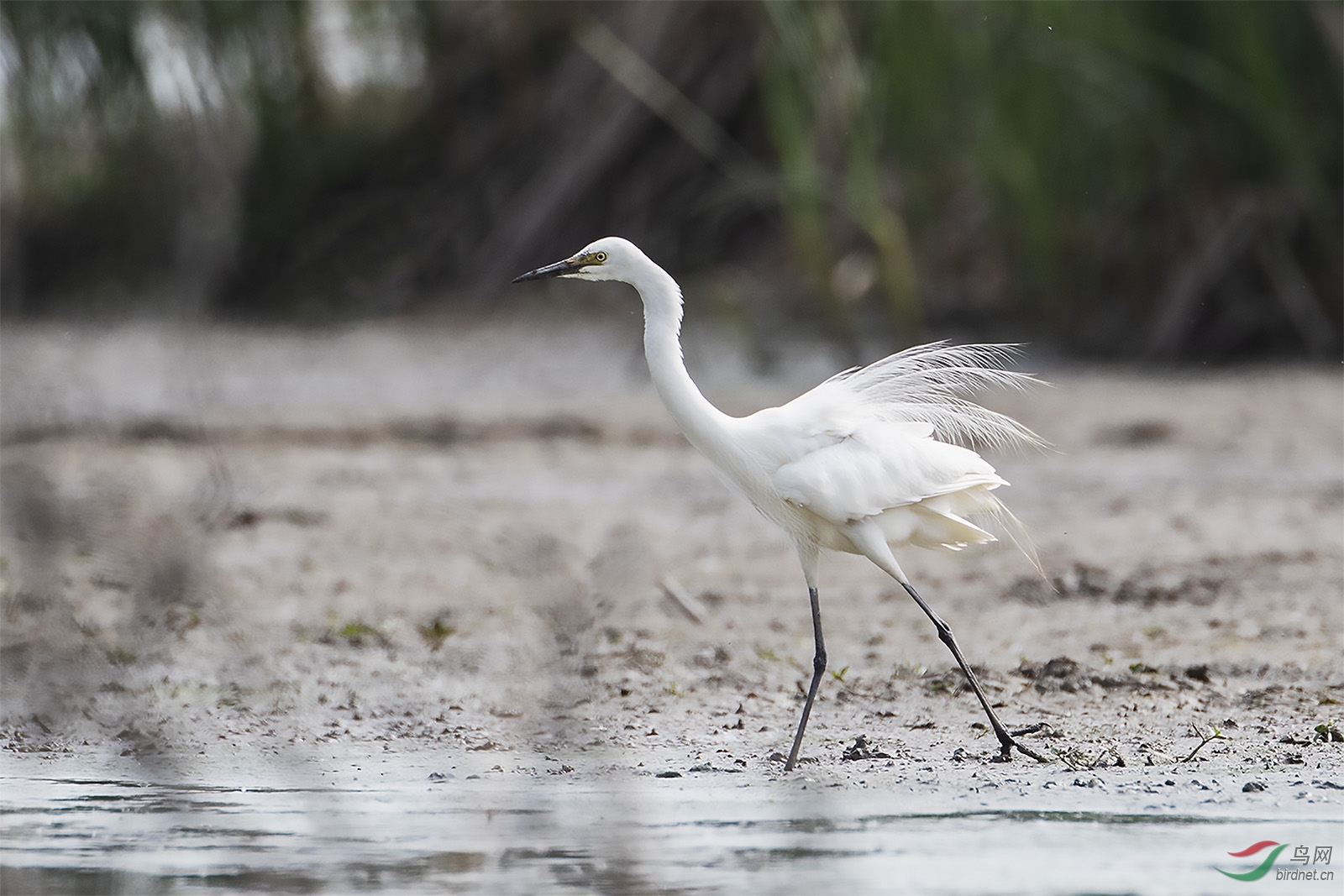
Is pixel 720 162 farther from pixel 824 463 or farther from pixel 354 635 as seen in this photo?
pixel 824 463

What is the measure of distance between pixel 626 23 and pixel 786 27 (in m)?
5.30

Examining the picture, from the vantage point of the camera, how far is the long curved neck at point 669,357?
439 cm

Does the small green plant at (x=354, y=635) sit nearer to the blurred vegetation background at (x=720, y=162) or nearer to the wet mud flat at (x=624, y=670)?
the wet mud flat at (x=624, y=670)

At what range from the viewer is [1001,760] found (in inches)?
168

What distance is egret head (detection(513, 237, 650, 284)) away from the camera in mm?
4395

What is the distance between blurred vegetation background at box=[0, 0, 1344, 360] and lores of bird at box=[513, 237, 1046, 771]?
18.0 feet

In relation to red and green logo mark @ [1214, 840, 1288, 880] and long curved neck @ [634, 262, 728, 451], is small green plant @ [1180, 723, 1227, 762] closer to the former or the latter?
red and green logo mark @ [1214, 840, 1288, 880]

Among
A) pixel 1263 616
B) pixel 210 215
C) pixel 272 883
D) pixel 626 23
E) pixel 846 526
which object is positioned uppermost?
pixel 626 23

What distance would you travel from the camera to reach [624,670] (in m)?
5.36

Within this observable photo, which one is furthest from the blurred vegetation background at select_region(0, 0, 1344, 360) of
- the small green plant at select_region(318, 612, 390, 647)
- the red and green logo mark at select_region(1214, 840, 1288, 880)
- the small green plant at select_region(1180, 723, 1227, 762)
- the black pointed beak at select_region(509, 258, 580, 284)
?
the red and green logo mark at select_region(1214, 840, 1288, 880)

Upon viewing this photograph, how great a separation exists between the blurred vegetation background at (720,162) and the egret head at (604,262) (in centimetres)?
550

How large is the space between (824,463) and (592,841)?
4.19 ft

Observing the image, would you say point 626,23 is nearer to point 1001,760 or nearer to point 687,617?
point 687,617

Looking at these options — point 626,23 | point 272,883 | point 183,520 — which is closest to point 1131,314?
point 626,23
